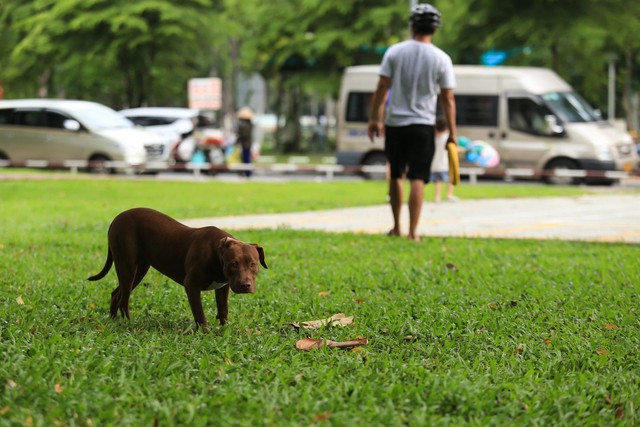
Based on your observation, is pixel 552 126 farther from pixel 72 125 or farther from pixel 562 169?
pixel 72 125

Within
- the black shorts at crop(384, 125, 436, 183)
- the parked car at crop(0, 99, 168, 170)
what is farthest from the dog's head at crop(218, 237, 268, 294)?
the parked car at crop(0, 99, 168, 170)

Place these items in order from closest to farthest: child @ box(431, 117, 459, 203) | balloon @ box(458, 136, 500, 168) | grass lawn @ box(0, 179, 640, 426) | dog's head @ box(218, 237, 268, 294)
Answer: grass lawn @ box(0, 179, 640, 426) < dog's head @ box(218, 237, 268, 294) < child @ box(431, 117, 459, 203) < balloon @ box(458, 136, 500, 168)

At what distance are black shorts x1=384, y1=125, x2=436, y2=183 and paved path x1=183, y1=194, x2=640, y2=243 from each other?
51.7 inches

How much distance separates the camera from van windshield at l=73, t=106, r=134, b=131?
26547 millimetres

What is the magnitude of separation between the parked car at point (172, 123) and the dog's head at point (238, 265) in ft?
80.7

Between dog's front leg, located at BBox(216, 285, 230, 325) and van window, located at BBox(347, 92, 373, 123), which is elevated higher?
van window, located at BBox(347, 92, 373, 123)

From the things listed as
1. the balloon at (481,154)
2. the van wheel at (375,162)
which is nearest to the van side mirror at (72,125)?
the van wheel at (375,162)

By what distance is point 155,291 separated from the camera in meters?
6.62

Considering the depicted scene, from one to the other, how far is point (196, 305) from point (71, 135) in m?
22.2

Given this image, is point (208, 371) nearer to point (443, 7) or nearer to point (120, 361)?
point (120, 361)

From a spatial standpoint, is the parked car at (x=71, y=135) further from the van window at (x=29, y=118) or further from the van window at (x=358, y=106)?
the van window at (x=358, y=106)

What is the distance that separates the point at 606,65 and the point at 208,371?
125 ft

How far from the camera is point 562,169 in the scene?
2431 centimetres

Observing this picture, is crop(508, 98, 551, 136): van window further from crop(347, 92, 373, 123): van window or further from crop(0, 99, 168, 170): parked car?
crop(0, 99, 168, 170): parked car
